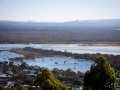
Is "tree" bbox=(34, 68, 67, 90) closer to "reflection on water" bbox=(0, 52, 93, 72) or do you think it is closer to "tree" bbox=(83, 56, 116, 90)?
"tree" bbox=(83, 56, 116, 90)

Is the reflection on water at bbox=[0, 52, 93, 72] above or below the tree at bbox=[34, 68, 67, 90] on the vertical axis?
below

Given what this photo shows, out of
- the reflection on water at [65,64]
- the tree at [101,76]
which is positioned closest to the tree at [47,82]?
the tree at [101,76]

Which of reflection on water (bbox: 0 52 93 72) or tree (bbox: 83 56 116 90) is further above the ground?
tree (bbox: 83 56 116 90)

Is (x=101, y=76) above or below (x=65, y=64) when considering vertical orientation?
above


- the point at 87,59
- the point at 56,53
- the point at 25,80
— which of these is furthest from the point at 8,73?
the point at 56,53

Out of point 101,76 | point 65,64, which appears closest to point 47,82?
point 101,76

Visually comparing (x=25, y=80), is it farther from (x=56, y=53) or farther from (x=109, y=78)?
(x=56, y=53)

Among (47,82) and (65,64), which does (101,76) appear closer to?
(47,82)

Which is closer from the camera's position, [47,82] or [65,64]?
[47,82]

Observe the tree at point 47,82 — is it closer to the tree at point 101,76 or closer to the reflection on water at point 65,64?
the tree at point 101,76

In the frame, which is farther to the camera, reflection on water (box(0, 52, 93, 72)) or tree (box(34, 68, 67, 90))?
reflection on water (box(0, 52, 93, 72))

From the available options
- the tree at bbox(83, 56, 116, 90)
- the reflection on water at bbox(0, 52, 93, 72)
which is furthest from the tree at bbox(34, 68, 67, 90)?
the reflection on water at bbox(0, 52, 93, 72)
